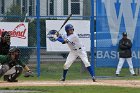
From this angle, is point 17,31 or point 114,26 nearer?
point 114,26

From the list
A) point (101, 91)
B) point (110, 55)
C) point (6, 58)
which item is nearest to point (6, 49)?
point (6, 58)

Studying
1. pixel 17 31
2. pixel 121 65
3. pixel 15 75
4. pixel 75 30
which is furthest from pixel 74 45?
pixel 17 31

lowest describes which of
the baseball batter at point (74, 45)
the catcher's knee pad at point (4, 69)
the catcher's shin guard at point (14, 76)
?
the catcher's shin guard at point (14, 76)

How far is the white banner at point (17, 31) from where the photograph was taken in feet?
66.9

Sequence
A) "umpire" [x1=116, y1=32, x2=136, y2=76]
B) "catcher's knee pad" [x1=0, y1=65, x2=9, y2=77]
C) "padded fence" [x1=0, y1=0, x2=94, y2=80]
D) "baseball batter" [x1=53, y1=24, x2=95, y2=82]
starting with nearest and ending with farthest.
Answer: "catcher's knee pad" [x1=0, y1=65, x2=9, y2=77]
"baseball batter" [x1=53, y1=24, x2=95, y2=82]
"umpire" [x1=116, y1=32, x2=136, y2=76]
"padded fence" [x1=0, y1=0, x2=94, y2=80]

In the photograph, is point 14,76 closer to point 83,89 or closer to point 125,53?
point 83,89

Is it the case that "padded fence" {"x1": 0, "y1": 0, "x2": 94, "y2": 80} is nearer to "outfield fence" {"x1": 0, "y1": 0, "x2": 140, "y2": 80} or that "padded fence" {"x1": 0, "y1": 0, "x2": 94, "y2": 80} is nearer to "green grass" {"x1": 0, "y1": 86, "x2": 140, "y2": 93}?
"outfield fence" {"x1": 0, "y1": 0, "x2": 140, "y2": 80}

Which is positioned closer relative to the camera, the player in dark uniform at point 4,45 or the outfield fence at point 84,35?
the player in dark uniform at point 4,45

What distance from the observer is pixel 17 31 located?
20.4 meters

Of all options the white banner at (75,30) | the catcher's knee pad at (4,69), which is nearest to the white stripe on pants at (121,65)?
the white banner at (75,30)

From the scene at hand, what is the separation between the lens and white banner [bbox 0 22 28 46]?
20.4 m

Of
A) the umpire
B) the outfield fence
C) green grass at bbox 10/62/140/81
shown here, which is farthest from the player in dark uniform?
the umpire

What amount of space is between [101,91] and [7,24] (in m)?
7.48

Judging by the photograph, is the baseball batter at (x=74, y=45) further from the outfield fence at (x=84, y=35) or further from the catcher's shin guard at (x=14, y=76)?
the outfield fence at (x=84, y=35)
